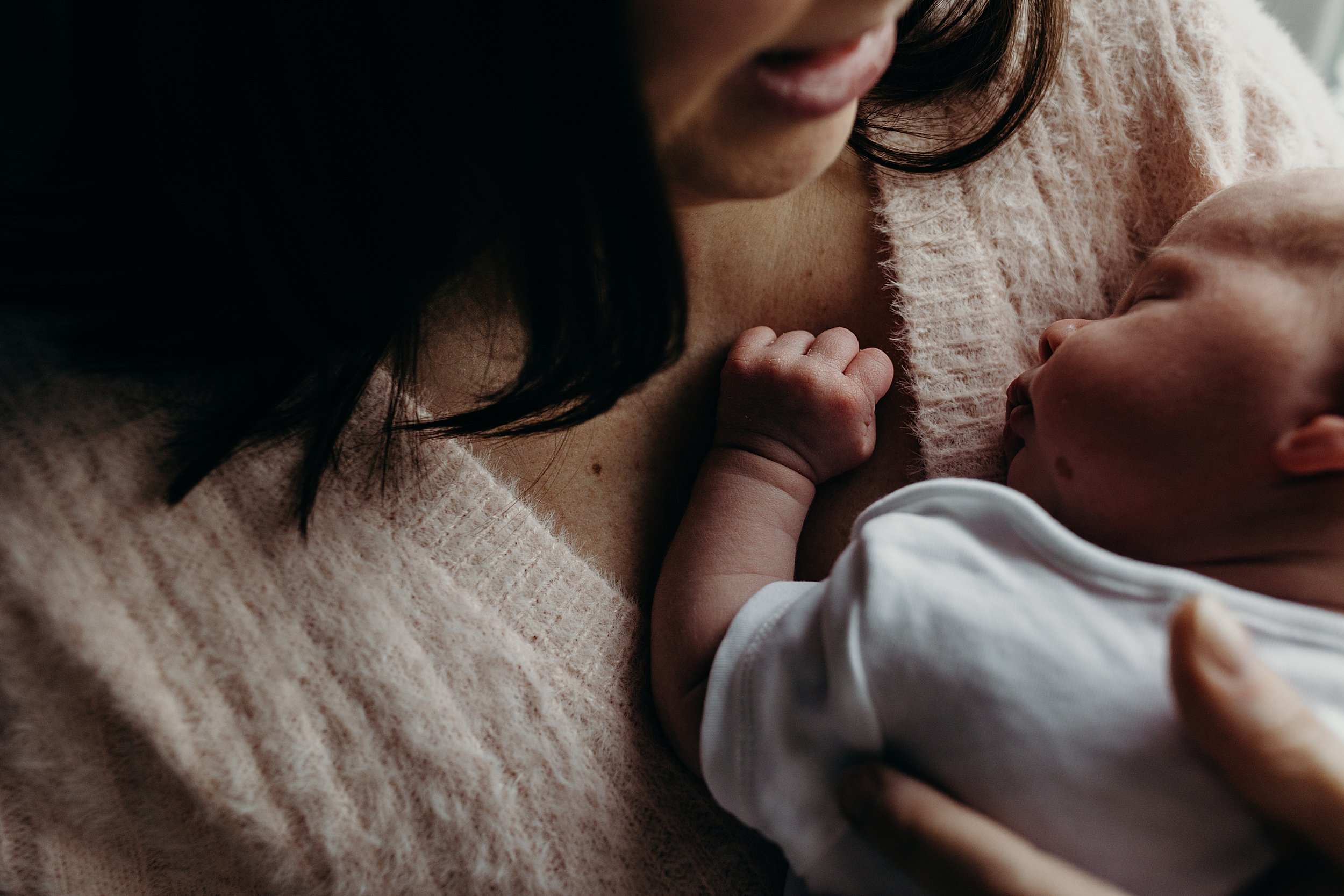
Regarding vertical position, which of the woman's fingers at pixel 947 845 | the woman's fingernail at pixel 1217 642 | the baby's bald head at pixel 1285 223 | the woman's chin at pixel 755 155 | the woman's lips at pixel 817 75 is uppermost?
the woman's lips at pixel 817 75

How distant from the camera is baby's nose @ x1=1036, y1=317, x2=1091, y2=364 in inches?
27.2

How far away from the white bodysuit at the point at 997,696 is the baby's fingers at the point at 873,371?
176mm

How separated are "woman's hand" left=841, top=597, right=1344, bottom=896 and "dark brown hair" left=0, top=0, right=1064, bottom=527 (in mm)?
374

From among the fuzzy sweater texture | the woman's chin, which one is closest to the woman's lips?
the woman's chin

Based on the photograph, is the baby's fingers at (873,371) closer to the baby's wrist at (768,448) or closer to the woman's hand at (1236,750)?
the baby's wrist at (768,448)

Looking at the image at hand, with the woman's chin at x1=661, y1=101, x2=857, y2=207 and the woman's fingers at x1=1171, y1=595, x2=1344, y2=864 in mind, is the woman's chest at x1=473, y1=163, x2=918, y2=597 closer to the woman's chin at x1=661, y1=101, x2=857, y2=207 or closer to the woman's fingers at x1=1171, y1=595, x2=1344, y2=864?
the woman's chin at x1=661, y1=101, x2=857, y2=207

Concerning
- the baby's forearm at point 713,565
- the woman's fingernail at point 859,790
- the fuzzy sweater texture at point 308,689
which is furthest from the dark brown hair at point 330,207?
the woman's fingernail at point 859,790

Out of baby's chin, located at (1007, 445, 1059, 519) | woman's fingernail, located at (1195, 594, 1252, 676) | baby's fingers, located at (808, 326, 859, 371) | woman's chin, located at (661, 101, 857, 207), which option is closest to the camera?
woman's fingernail, located at (1195, 594, 1252, 676)

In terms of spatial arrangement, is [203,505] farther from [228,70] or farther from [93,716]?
[228,70]

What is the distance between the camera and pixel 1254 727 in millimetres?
412

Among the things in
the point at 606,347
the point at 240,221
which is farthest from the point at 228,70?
the point at 606,347

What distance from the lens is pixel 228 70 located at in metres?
0.48

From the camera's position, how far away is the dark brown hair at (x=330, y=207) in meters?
0.45

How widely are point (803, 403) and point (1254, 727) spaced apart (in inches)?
15.5
